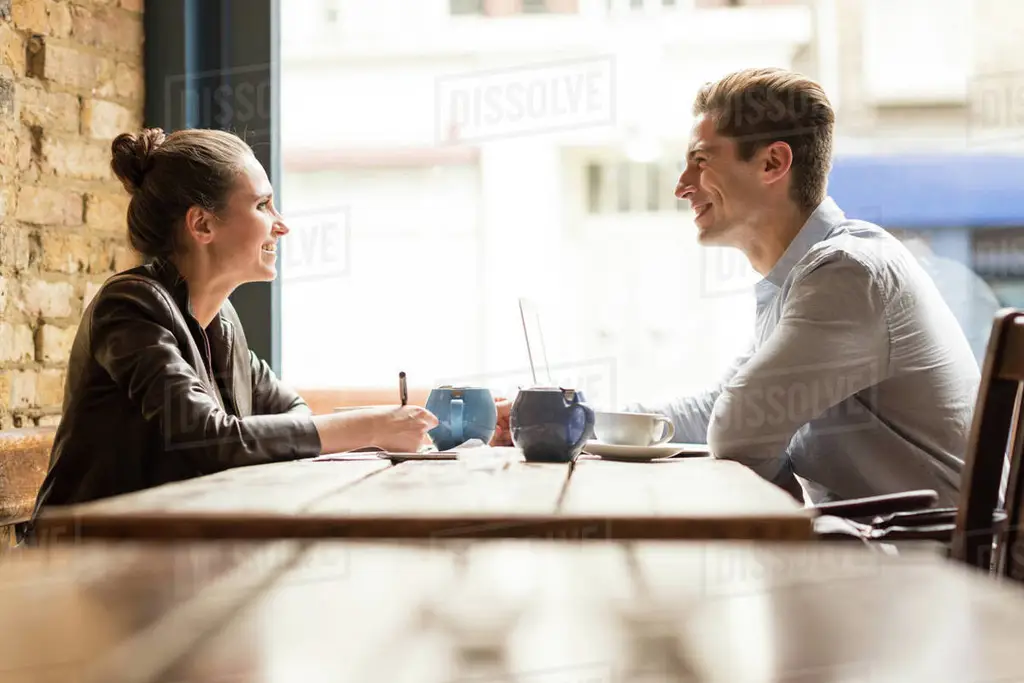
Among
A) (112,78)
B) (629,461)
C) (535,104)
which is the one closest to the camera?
(629,461)

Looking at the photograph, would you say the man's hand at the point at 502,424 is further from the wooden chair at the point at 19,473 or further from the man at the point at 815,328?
the wooden chair at the point at 19,473

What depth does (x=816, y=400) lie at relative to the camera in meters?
1.57

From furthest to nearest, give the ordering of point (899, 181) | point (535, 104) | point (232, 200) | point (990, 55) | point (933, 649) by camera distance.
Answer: point (899, 181) < point (990, 55) < point (535, 104) < point (232, 200) < point (933, 649)

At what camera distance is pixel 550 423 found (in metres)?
Result: 1.48

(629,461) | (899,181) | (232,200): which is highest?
(899,181)

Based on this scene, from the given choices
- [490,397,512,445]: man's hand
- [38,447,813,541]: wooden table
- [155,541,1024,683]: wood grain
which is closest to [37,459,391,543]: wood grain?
[38,447,813,541]: wooden table

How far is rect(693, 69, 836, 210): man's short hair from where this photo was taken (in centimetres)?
192

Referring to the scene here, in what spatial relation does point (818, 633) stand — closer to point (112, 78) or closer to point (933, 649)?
point (933, 649)

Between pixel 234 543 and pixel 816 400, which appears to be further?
pixel 816 400

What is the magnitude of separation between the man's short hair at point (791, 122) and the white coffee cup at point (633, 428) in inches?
24.8

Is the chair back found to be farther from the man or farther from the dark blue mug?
the dark blue mug

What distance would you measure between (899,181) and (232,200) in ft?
9.71

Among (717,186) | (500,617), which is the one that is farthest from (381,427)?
(500,617)

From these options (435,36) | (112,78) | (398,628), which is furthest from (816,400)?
(435,36)
